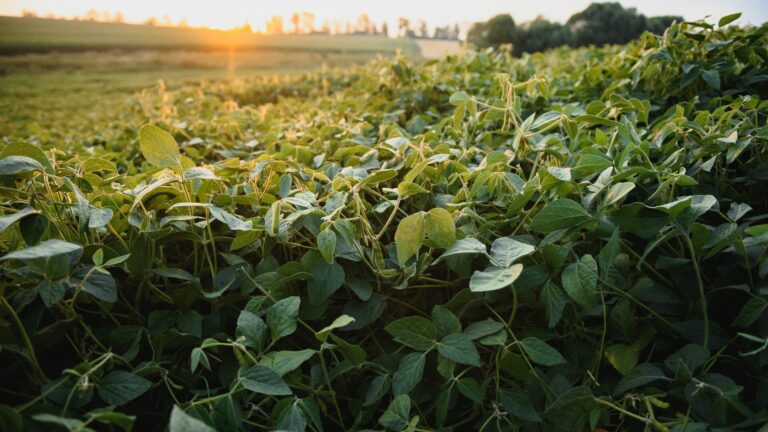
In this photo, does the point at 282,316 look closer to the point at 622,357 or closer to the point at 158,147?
the point at 158,147

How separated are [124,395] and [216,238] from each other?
255mm

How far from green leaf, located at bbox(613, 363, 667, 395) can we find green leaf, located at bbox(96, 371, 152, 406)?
0.59 metres

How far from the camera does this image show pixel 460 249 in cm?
62

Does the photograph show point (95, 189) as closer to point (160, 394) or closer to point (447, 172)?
point (160, 394)

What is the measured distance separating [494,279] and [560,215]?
0.51 feet

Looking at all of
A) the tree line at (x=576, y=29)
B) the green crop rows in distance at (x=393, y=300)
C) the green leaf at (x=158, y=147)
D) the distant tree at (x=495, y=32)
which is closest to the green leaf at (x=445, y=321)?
the green crop rows in distance at (x=393, y=300)

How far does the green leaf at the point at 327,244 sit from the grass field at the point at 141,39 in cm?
509

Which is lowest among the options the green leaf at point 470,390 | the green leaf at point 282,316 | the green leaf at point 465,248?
the green leaf at point 470,390

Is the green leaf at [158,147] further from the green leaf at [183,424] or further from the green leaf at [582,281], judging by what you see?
the green leaf at [582,281]

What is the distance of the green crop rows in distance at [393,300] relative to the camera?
580 mm

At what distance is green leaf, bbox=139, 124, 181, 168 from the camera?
692 mm

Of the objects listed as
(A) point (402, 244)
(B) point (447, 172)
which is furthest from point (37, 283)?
(B) point (447, 172)

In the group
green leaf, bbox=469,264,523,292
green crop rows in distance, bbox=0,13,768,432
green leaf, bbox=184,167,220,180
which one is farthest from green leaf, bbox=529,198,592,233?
green leaf, bbox=184,167,220,180

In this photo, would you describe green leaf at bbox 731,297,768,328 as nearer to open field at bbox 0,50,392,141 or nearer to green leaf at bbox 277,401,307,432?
green leaf at bbox 277,401,307,432
